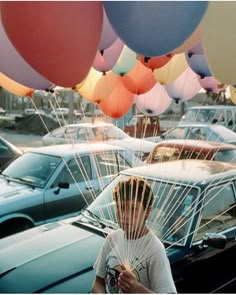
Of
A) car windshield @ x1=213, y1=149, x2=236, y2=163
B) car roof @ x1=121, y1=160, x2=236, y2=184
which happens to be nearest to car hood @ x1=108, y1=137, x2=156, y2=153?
car windshield @ x1=213, y1=149, x2=236, y2=163

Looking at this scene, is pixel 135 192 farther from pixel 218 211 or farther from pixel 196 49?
pixel 218 211

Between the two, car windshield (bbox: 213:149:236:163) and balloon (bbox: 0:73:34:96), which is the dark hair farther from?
car windshield (bbox: 213:149:236:163)

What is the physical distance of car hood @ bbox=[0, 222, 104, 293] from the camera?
297 cm

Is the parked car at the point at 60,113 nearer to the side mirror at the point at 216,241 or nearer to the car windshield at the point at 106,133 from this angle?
the car windshield at the point at 106,133

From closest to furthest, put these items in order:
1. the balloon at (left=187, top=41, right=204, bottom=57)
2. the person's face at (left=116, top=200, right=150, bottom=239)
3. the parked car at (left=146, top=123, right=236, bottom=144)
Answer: the person's face at (left=116, top=200, right=150, bottom=239)
the balloon at (left=187, top=41, right=204, bottom=57)
the parked car at (left=146, top=123, right=236, bottom=144)

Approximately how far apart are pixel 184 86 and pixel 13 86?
1.54 m

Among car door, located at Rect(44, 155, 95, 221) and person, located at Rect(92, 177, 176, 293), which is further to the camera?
car door, located at Rect(44, 155, 95, 221)

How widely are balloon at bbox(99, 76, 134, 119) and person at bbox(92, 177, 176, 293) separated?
1.33 meters

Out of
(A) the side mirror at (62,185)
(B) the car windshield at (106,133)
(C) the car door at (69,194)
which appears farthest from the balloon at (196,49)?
(B) the car windshield at (106,133)

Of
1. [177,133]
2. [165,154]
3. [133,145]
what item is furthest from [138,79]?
[177,133]

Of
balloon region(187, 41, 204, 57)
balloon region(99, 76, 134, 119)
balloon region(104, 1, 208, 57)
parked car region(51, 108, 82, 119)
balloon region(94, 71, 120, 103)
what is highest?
balloon region(104, 1, 208, 57)

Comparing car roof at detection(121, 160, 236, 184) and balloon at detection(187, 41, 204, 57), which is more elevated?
balloon at detection(187, 41, 204, 57)

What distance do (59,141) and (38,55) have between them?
36.2ft

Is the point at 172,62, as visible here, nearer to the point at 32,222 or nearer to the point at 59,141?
the point at 32,222
